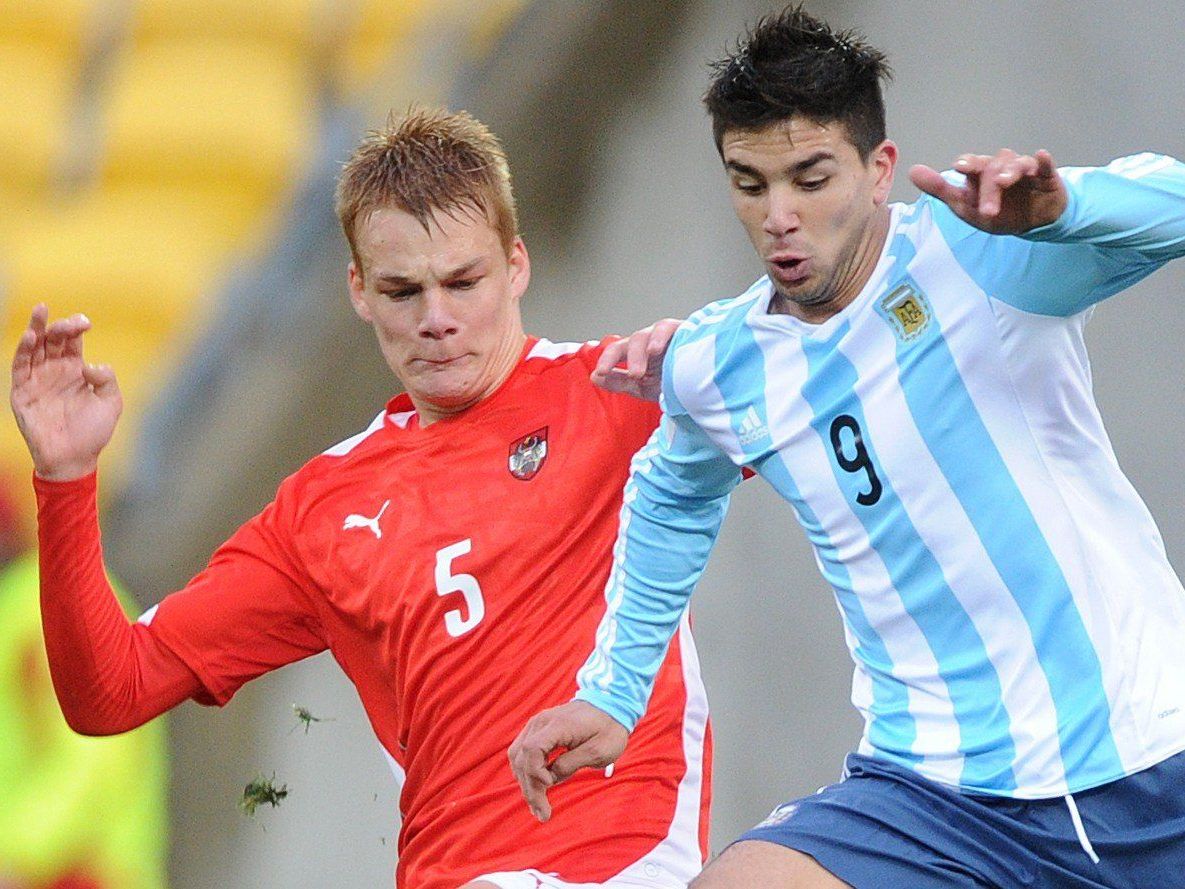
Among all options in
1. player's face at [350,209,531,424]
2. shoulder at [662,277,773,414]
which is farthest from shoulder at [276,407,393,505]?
shoulder at [662,277,773,414]

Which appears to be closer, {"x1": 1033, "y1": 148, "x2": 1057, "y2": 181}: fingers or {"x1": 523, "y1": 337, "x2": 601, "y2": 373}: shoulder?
{"x1": 1033, "y1": 148, "x2": 1057, "y2": 181}: fingers

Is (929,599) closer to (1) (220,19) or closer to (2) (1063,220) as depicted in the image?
(2) (1063,220)

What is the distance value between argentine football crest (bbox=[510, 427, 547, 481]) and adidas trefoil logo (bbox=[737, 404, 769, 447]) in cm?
44

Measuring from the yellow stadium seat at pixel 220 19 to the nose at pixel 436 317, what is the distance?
1521 mm

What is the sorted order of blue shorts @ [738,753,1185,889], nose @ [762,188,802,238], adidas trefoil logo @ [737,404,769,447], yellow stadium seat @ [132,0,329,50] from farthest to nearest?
yellow stadium seat @ [132,0,329,50] < adidas trefoil logo @ [737,404,769,447] < nose @ [762,188,802,238] < blue shorts @ [738,753,1185,889]

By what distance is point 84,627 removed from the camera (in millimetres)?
2574

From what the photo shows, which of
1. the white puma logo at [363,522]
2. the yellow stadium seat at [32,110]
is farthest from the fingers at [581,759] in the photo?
the yellow stadium seat at [32,110]

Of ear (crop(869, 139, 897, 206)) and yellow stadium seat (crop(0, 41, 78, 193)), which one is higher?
yellow stadium seat (crop(0, 41, 78, 193))

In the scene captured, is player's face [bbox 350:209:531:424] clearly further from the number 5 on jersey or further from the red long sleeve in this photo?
the red long sleeve

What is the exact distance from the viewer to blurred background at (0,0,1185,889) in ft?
12.2

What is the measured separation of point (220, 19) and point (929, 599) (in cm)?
241

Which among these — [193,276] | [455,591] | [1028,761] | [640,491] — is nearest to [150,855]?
[193,276]

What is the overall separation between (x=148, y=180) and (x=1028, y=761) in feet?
8.35

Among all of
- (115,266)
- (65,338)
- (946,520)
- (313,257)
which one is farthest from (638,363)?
(115,266)
